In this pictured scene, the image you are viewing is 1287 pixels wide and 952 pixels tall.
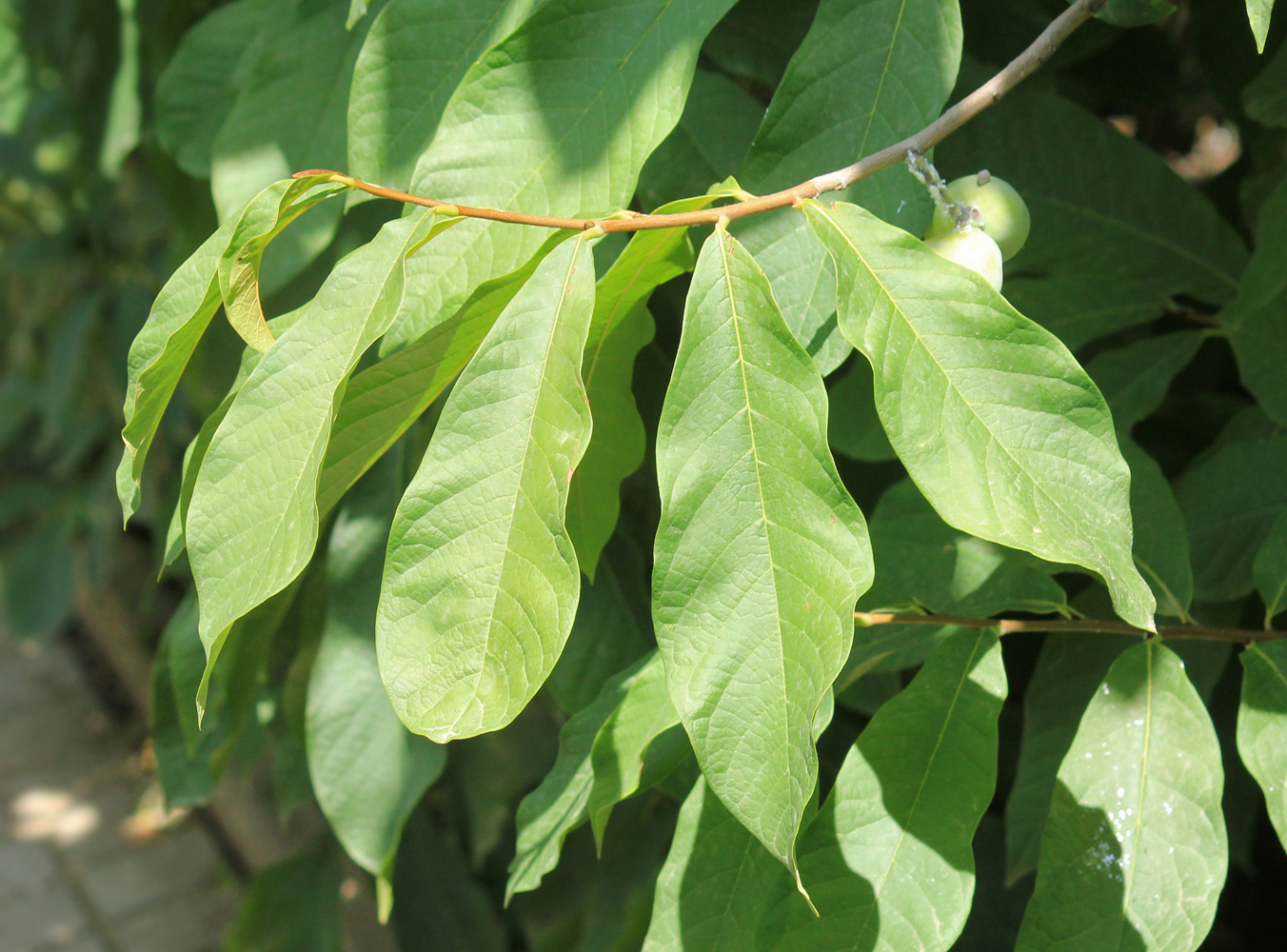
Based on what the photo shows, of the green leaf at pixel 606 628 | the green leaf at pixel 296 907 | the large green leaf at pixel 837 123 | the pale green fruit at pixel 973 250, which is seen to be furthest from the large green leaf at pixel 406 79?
the green leaf at pixel 296 907

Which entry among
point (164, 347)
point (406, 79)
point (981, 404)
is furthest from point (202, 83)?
point (981, 404)

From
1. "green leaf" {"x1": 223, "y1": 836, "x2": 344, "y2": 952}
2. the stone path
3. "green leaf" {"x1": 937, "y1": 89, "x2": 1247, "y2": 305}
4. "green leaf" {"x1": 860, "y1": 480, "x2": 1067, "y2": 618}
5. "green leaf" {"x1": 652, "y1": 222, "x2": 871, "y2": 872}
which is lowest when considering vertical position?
the stone path

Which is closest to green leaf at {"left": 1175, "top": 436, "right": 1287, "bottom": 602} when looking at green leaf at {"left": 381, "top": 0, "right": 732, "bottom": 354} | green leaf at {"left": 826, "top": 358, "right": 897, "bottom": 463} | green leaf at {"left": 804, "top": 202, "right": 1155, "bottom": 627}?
green leaf at {"left": 826, "top": 358, "right": 897, "bottom": 463}

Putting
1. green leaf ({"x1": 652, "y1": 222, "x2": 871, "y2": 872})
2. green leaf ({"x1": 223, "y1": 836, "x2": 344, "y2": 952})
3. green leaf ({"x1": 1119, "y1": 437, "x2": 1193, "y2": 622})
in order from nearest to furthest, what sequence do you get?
1. green leaf ({"x1": 652, "y1": 222, "x2": 871, "y2": 872})
2. green leaf ({"x1": 1119, "y1": 437, "x2": 1193, "y2": 622})
3. green leaf ({"x1": 223, "y1": 836, "x2": 344, "y2": 952})

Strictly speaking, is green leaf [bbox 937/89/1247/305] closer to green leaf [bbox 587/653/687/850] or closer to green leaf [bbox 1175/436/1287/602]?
green leaf [bbox 1175/436/1287/602]

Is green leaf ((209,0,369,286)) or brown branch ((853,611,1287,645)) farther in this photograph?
green leaf ((209,0,369,286))

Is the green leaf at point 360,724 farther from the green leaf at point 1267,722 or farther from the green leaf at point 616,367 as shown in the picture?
the green leaf at point 1267,722

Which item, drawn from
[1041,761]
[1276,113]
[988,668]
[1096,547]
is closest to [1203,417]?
[1276,113]

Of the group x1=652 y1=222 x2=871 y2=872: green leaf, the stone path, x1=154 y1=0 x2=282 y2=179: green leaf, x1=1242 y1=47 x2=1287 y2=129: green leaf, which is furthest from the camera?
the stone path
